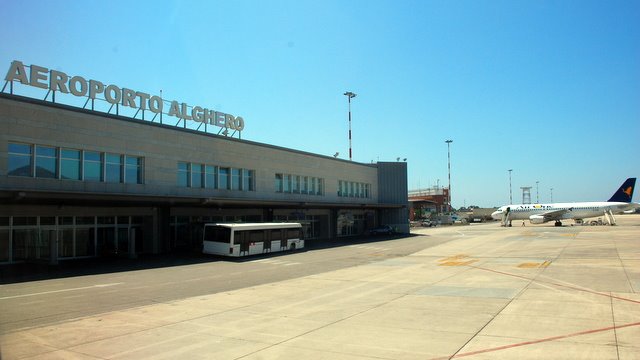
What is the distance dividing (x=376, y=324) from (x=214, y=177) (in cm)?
3072

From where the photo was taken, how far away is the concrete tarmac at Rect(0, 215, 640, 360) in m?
9.16

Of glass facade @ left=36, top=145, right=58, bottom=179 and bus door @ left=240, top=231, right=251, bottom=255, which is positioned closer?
glass facade @ left=36, top=145, right=58, bottom=179

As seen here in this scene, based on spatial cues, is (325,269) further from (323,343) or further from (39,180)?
(39,180)

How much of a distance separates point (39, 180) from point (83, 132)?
410 centimetres

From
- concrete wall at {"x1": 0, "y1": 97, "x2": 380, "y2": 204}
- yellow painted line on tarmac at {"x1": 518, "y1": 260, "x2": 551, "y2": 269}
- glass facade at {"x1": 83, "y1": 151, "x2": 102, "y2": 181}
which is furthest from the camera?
glass facade at {"x1": 83, "y1": 151, "x2": 102, "y2": 181}

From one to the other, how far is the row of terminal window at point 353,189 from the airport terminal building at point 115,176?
1007 cm

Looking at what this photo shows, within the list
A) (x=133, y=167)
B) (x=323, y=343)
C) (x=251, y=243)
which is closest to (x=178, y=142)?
(x=133, y=167)

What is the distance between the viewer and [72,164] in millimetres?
29344

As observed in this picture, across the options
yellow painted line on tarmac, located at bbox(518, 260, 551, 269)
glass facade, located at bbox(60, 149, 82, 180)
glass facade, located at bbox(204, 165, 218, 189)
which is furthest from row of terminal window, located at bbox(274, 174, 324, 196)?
yellow painted line on tarmac, located at bbox(518, 260, 551, 269)

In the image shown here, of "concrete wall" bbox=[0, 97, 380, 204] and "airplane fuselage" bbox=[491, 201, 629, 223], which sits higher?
"concrete wall" bbox=[0, 97, 380, 204]

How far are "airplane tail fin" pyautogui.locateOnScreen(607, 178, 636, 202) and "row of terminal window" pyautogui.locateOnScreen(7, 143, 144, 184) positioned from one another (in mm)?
76280

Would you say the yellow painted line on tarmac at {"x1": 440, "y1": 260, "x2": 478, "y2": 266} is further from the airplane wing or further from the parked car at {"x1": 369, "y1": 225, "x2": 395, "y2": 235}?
the airplane wing

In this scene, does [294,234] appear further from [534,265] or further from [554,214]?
[554,214]

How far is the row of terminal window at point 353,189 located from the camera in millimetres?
60031
